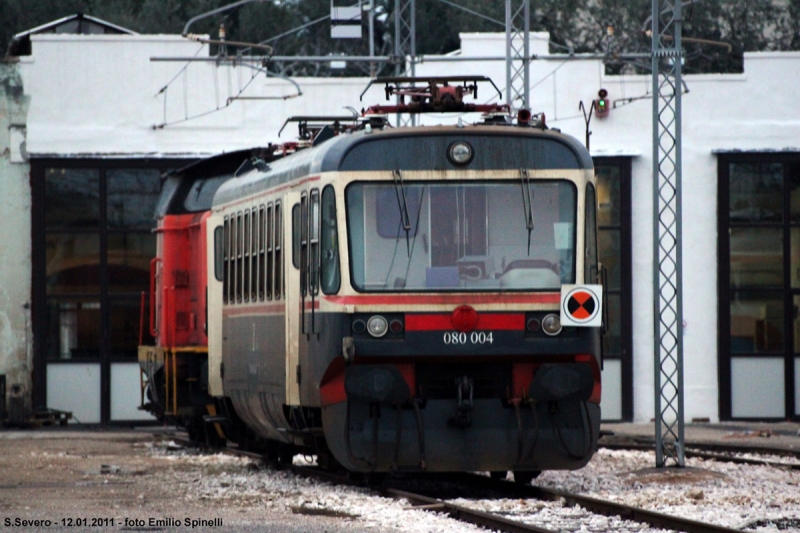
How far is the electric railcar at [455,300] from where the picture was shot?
43.3 feet

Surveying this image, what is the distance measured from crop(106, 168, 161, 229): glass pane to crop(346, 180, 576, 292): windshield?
55.3 feet

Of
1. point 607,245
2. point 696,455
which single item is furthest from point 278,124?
point 696,455

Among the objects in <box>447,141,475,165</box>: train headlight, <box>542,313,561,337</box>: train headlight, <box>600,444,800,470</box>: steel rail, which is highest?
<box>447,141,475,165</box>: train headlight

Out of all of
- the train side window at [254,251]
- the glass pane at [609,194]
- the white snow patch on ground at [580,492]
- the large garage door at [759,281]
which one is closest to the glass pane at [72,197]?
the glass pane at [609,194]

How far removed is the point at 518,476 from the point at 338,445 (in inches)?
84.8

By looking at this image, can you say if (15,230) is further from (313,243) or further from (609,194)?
(313,243)

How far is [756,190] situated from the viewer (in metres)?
29.9

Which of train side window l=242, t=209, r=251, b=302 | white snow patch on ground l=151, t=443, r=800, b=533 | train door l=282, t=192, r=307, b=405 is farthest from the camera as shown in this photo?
train side window l=242, t=209, r=251, b=302

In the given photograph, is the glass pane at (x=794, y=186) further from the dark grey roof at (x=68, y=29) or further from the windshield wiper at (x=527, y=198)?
the windshield wiper at (x=527, y=198)

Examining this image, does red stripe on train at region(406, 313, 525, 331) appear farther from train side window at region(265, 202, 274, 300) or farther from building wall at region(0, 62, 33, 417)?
building wall at region(0, 62, 33, 417)

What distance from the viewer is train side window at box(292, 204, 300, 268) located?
14.4 m

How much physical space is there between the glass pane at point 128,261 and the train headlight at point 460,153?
1686cm

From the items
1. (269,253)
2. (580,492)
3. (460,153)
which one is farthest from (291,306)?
(580,492)

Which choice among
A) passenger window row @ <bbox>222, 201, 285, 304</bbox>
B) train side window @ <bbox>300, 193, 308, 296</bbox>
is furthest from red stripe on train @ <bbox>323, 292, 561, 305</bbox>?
passenger window row @ <bbox>222, 201, 285, 304</bbox>
